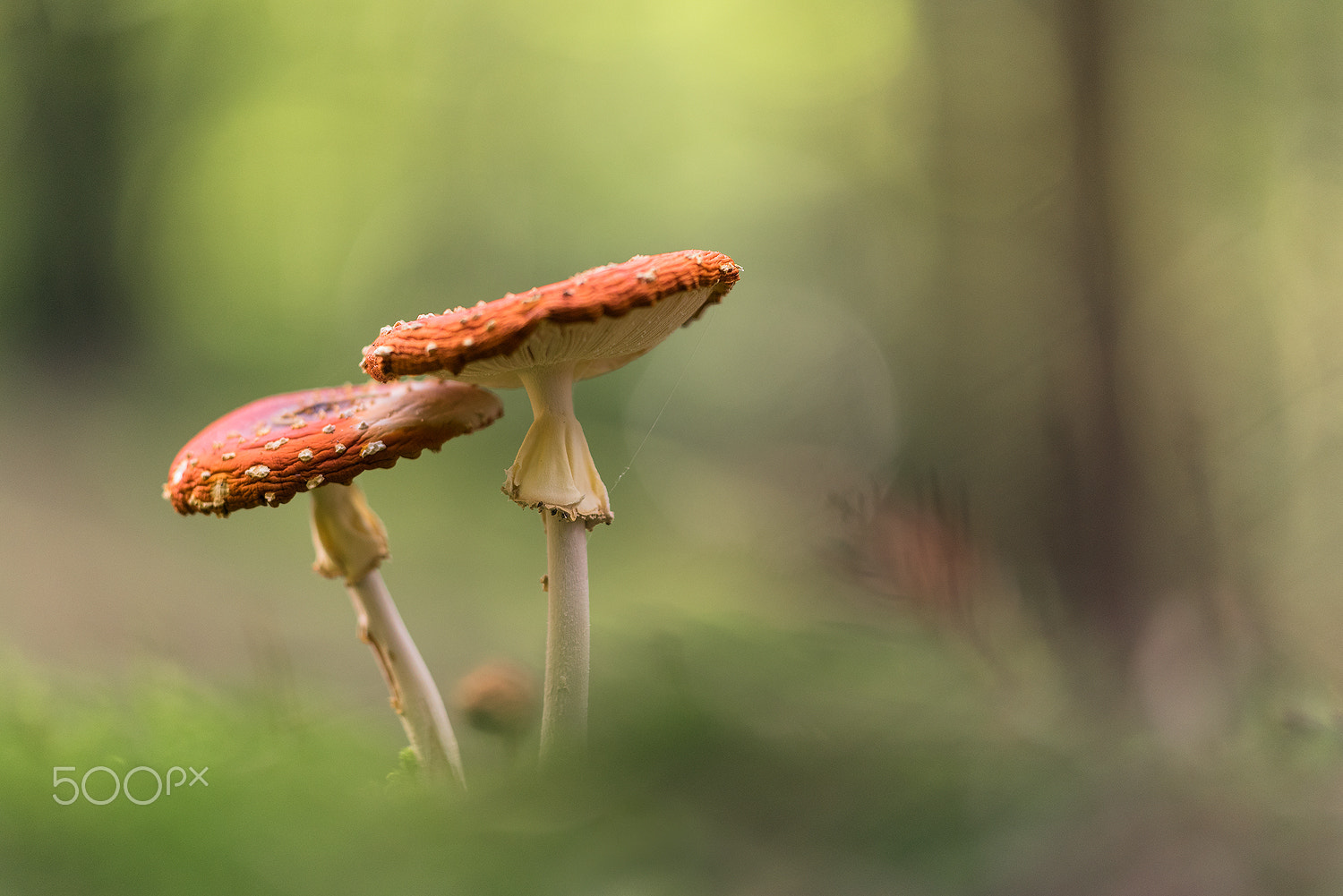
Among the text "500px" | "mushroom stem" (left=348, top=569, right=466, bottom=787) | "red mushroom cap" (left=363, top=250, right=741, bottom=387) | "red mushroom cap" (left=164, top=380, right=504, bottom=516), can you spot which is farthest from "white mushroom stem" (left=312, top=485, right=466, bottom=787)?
the text "500px"

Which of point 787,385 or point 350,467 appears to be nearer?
point 350,467

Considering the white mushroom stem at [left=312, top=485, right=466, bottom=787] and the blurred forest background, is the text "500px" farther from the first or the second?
the white mushroom stem at [left=312, top=485, right=466, bottom=787]

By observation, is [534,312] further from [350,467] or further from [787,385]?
[787,385]

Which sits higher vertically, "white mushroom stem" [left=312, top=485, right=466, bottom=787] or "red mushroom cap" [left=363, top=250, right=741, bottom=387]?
"red mushroom cap" [left=363, top=250, right=741, bottom=387]

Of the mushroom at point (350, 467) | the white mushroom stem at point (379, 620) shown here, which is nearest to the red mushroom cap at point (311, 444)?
the mushroom at point (350, 467)

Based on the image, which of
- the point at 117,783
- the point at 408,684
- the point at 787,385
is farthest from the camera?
the point at 787,385

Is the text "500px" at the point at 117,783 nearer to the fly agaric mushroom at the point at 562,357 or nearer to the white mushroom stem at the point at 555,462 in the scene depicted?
the fly agaric mushroom at the point at 562,357

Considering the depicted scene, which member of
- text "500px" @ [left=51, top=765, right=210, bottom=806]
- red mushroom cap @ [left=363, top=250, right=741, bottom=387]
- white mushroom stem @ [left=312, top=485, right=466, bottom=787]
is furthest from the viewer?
white mushroom stem @ [left=312, top=485, right=466, bottom=787]

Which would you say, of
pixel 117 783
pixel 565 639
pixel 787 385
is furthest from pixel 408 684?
pixel 787 385
